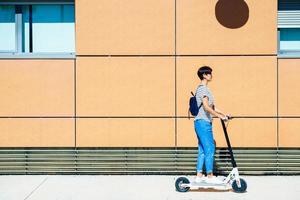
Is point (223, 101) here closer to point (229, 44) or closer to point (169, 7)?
point (229, 44)

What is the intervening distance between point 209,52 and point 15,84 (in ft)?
11.0

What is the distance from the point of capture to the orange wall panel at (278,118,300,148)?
9.59 m

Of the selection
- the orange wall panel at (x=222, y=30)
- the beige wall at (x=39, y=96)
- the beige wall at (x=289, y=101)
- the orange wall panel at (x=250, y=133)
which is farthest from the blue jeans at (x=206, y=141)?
the beige wall at (x=39, y=96)

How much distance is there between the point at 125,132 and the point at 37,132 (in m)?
1.51

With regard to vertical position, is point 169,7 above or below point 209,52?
above

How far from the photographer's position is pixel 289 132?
9594mm

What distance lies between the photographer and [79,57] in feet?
31.8

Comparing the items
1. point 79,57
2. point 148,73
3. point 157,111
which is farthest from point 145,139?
point 79,57

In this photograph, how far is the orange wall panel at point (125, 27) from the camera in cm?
964
